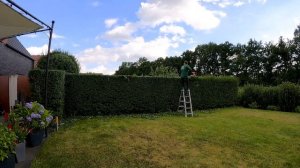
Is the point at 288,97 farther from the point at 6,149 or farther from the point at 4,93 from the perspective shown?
the point at 6,149

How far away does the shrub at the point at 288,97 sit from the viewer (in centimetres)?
1791

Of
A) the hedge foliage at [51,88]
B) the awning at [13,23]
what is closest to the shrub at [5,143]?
the awning at [13,23]

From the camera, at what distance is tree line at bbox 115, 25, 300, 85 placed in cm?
4003

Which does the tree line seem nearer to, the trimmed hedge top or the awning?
the trimmed hedge top

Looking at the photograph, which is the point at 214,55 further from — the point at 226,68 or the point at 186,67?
the point at 186,67

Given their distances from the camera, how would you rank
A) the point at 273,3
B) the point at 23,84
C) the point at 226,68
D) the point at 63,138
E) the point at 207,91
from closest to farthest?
the point at 63,138 → the point at 23,84 → the point at 273,3 → the point at 207,91 → the point at 226,68

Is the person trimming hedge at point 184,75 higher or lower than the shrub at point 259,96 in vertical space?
higher

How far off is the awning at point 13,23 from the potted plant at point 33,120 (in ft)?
5.95

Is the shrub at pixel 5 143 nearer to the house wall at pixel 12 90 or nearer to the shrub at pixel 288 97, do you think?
the house wall at pixel 12 90

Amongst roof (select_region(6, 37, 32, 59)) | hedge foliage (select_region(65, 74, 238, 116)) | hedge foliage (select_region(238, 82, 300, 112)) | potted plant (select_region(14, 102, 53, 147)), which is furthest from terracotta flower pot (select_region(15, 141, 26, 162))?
hedge foliage (select_region(238, 82, 300, 112))

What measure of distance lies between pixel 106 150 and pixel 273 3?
381 inches

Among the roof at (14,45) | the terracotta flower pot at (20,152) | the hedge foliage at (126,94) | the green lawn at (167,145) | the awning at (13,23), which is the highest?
the roof at (14,45)

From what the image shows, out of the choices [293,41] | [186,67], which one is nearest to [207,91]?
[186,67]

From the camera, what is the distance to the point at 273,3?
41.8ft
